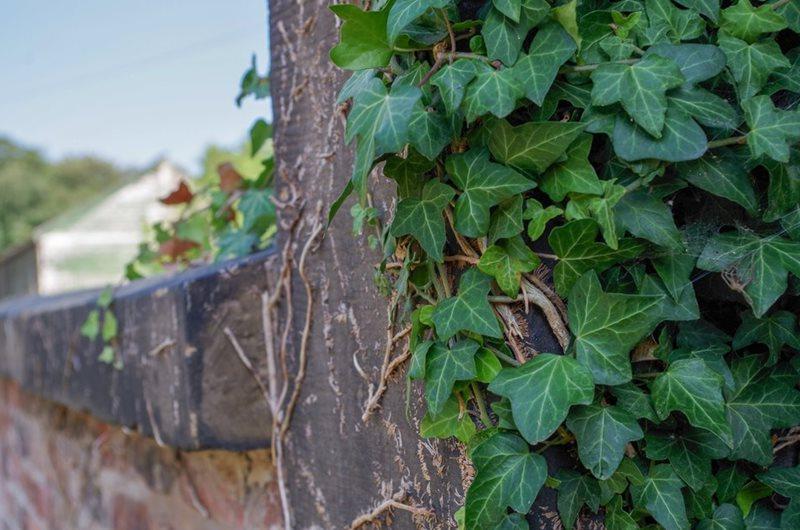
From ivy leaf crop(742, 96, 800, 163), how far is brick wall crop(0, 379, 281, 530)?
1.03 m

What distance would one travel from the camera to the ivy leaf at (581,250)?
29.9 inches

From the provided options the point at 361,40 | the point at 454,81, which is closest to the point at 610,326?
the point at 454,81

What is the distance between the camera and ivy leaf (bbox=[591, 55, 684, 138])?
73 cm

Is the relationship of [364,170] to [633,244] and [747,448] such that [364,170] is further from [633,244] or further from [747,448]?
[747,448]

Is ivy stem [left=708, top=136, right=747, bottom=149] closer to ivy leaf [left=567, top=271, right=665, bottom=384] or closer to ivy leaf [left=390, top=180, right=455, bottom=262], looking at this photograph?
ivy leaf [left=567, top=271, right=665, bottom=384]

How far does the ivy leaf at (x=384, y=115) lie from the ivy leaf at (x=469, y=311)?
0.17 metres

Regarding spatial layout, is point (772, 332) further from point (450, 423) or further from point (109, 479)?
point (109, 479)

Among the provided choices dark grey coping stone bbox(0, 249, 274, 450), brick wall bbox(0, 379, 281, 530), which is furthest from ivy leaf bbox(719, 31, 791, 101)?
brick wall bbox(0, 379, 281, 530)

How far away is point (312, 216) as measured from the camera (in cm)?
119

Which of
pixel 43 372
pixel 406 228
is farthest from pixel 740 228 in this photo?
pixel 43 372

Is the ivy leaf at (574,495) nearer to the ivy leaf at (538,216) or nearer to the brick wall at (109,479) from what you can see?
the ivy leaf at (538,216)

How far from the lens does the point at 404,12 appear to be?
30.1 inches

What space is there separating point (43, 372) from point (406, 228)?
2.17m

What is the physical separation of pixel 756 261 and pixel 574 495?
0.30 metres
